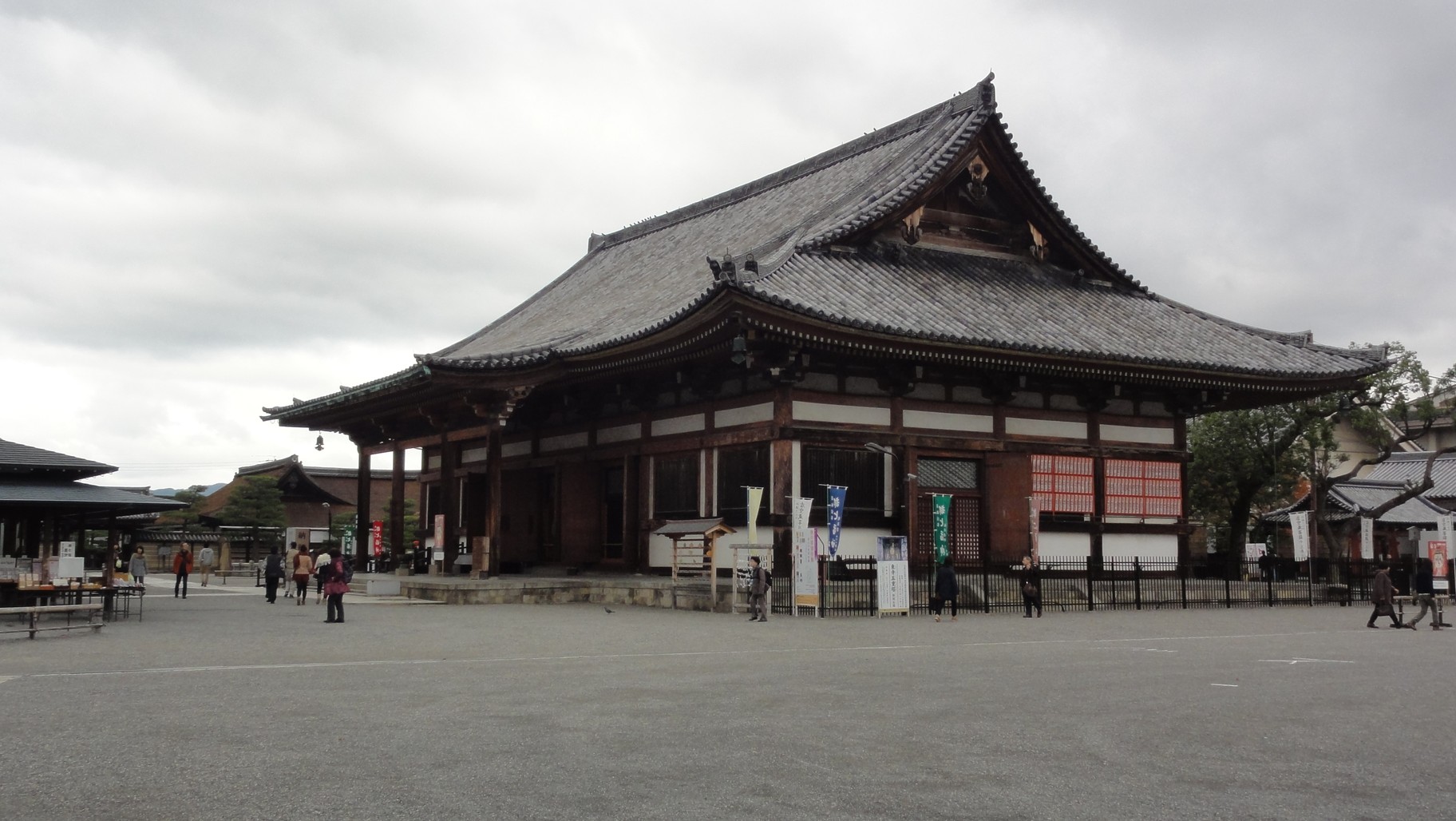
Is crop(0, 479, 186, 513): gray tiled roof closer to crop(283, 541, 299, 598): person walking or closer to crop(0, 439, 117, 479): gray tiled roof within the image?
crop(0, 439, 117, 479): gray tiled roof

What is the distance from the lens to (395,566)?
3359 cm

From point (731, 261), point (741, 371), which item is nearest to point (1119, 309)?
point (741, 371)

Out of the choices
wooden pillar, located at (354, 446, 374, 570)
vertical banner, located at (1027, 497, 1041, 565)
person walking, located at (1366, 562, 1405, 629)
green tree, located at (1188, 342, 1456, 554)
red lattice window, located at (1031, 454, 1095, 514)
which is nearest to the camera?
person walking, located at (1366, 562, 1405, 629)

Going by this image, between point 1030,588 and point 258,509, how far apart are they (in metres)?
40.8

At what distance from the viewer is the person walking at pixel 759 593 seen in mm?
21594

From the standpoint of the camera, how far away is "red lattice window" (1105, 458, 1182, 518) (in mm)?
29469

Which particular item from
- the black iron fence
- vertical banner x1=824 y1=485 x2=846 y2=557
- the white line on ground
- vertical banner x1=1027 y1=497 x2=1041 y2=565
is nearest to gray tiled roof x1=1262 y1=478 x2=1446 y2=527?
the black iron fence

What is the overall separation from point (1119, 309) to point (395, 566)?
66.9ft

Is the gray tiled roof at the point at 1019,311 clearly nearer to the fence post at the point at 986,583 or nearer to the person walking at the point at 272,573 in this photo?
the fence post at the point at 986,583

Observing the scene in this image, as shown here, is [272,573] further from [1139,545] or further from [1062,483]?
[1139,545]

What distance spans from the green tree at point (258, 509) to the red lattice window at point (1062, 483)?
3718cm

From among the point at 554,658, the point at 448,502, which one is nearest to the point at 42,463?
the point at 448,502

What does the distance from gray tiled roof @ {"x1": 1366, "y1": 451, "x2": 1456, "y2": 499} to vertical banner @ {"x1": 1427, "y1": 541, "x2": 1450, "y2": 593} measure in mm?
23491

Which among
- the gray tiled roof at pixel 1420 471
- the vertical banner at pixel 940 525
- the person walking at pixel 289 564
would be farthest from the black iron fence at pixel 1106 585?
the gray tiled roof at pixel 1420 471
